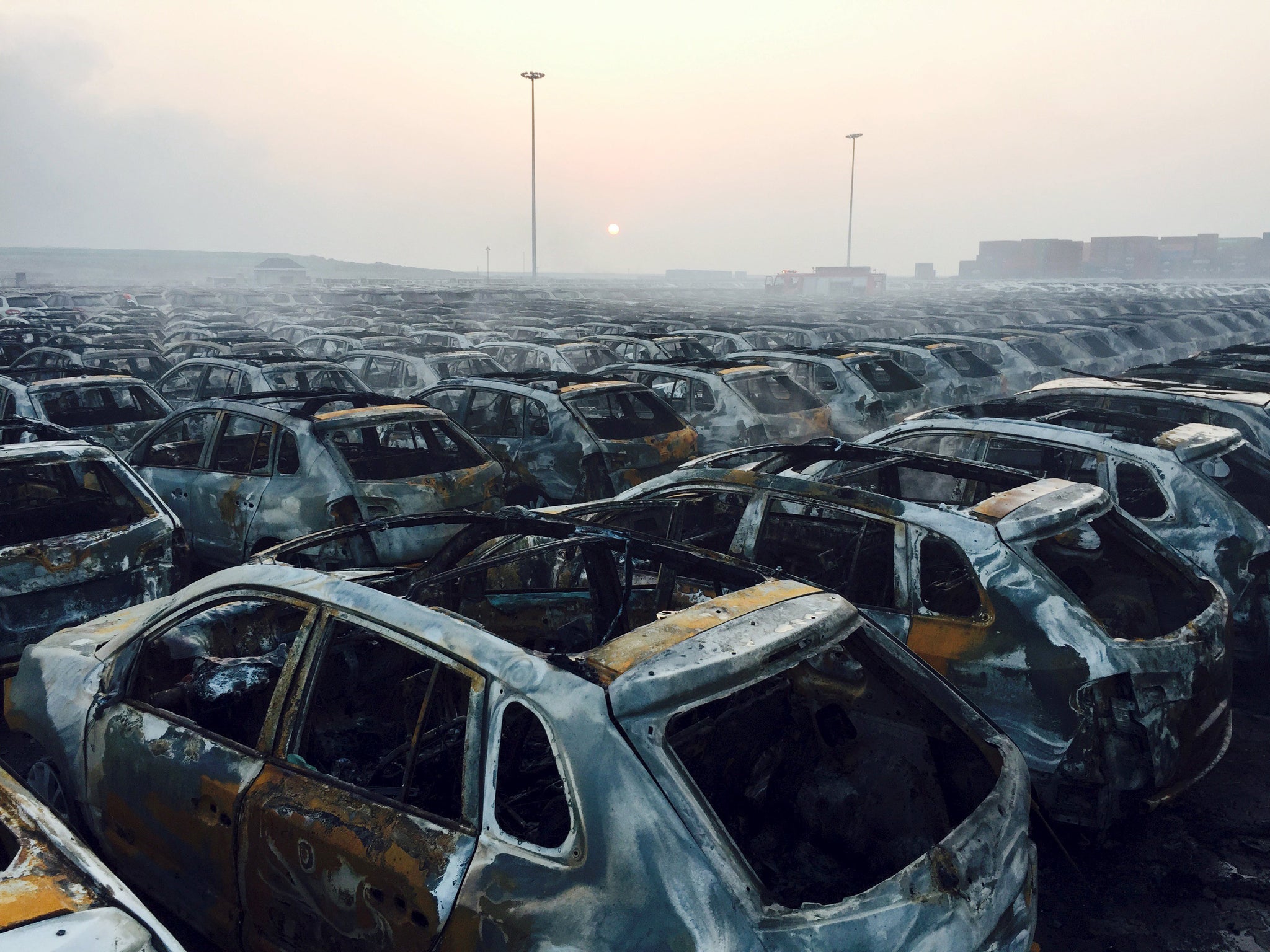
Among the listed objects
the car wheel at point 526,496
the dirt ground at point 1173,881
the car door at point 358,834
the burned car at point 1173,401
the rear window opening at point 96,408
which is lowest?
the dirt ground at point 1173,881

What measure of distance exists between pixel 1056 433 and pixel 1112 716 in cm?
272

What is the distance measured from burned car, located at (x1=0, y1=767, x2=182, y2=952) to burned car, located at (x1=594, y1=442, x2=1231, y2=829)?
3.14 meters

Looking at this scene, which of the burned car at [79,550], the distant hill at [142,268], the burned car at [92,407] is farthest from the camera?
the distant hill at [142,268]

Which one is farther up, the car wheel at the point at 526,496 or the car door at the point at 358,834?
the car door at the point at 358,834

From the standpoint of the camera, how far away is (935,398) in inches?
514

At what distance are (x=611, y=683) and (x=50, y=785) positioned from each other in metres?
2.80

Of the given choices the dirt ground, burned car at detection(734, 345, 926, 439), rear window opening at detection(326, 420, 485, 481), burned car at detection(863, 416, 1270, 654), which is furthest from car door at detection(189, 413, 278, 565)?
burned car at detection(734, 345, 926, 439)

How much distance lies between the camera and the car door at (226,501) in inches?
271

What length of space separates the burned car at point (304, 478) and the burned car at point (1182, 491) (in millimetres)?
2906

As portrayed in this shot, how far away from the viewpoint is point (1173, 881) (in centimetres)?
398

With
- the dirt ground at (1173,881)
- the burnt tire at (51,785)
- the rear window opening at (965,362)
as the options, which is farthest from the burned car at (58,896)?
the rear window opening at (965,362)

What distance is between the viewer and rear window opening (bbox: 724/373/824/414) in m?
10.6

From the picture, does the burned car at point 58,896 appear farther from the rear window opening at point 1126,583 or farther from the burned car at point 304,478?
the burned car at point 304,478

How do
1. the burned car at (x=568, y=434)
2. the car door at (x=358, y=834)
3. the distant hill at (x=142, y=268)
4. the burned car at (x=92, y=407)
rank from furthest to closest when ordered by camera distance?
the distant hill at (x=142, y=268) → the burned car at (x=92, y=407) → the burned car at (x=568, y=434) → the car door at (x=358, y=834)
